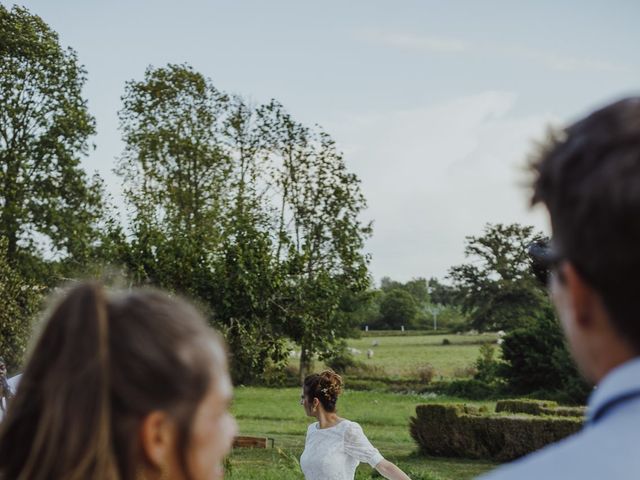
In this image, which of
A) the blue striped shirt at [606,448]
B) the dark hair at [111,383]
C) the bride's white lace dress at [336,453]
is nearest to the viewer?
the blue striped shirt at [606,448]

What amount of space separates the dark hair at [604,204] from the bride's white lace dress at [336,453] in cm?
712

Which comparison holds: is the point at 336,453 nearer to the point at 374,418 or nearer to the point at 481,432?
the point at 481,432

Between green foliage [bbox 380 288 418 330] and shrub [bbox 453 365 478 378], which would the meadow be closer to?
shrub [bbox 453 365 478 378]

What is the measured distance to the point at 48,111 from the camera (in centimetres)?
3394

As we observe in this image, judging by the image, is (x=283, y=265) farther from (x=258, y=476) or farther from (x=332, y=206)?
(x=332, y=206)

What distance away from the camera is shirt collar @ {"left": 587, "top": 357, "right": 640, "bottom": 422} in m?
1.08

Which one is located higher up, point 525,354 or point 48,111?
point 48,111

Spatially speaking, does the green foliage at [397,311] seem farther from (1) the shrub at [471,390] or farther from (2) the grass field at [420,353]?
(1) the shrub at [471,390]

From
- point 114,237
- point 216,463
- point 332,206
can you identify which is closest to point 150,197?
point 114,237

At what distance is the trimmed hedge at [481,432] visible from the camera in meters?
20.9

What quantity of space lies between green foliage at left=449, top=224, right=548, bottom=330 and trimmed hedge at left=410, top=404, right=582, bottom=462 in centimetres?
5423

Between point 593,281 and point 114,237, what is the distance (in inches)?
840

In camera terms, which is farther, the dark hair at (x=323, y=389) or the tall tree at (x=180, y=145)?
the tall tree at (x=180, y=145)

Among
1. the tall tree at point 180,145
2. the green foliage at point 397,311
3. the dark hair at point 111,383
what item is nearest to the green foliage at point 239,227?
the tall tree at point 180,145
